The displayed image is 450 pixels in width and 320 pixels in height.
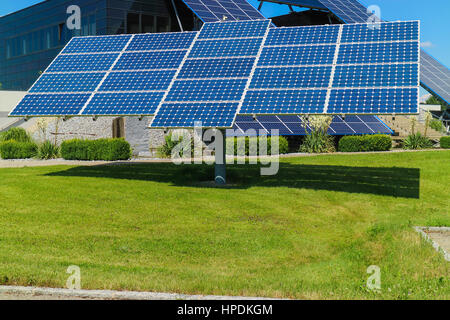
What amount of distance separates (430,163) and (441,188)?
6.25 m

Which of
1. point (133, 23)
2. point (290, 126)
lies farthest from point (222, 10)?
point (290, 126)

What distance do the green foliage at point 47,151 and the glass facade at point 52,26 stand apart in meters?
13.8

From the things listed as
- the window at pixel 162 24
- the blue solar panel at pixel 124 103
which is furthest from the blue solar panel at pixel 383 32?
the window at pixel 162 24

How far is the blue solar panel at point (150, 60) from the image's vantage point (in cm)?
2175

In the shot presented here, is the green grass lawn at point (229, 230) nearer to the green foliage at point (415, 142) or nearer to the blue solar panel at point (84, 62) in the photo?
the blue solar panel at point (84, 62)

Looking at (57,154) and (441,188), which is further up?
(57,154)

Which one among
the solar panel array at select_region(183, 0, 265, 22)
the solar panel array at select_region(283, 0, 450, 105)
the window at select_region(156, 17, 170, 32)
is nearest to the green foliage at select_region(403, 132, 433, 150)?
the solar panel array at select_region(283, 0, 450, 105)

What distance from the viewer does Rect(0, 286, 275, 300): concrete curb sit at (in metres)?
8.25

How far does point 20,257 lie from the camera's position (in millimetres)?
10758

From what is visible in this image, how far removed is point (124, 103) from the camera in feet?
65.4
